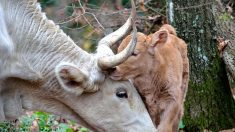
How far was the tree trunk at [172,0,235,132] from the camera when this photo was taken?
1121cm

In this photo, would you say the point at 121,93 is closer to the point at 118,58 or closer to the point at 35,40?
the point at 118,58

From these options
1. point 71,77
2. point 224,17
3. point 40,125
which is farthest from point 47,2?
point 71,77

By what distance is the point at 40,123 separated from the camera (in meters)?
11.4

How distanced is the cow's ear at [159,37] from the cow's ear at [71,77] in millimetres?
1120

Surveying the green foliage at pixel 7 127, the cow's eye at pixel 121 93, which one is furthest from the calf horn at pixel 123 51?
the green foliage at pixel 7 127

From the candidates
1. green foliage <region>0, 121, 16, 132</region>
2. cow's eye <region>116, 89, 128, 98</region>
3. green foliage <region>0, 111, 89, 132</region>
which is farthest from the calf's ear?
green foliage <region>0, 121, 16, 132</region>

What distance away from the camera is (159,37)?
931 centimetres

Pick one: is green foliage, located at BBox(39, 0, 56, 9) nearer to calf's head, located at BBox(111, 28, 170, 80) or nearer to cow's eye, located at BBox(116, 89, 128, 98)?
calf's head, located at BBox(111, 28, 170, 80)

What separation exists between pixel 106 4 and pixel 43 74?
23.2 ft

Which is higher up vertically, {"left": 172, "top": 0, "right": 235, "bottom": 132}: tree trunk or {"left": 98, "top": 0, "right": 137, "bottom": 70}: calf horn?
{"left": 98, "top": 0, "right": 137, "bottom": 70}: calf horn

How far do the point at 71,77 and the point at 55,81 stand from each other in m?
0.37

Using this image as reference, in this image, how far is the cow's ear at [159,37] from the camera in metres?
9.27

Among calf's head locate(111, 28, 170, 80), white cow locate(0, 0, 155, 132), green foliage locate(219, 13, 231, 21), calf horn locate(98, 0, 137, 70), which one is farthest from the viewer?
green foliage locate(219, 13, 231, 21)

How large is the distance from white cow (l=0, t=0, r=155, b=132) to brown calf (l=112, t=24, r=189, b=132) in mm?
259
